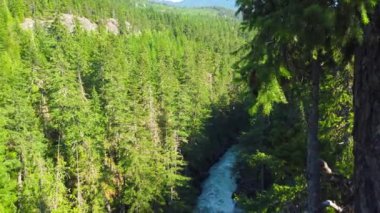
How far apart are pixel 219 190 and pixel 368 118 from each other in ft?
129

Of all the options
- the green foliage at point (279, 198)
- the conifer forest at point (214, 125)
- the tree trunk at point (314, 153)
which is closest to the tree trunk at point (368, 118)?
the conifer forest at point (214, 125)

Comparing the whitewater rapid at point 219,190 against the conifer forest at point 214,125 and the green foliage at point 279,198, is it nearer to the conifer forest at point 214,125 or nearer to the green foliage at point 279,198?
the conifer forest at point 214,125

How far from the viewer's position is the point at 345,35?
5223 mm

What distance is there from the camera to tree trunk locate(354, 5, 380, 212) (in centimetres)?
508

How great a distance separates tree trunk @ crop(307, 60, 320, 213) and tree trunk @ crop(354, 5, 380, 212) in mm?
1191

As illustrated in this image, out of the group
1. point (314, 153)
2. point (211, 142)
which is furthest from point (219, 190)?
point (314, 153)

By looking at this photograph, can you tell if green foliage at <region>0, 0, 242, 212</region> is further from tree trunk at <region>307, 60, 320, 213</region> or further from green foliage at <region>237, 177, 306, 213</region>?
tree trunk at <region>307, 60, 320, 213</region>

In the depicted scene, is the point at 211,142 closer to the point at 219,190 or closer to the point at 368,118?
the point at 219,190

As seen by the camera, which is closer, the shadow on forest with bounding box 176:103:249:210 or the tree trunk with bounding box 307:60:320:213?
the tree trunk with bounding box 307:60:320:213

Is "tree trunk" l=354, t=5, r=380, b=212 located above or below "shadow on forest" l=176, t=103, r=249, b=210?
below

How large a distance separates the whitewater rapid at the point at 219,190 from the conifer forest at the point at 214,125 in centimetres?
19

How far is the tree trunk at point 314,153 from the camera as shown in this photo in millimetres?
6613

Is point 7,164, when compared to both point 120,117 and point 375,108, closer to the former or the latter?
point 120,117

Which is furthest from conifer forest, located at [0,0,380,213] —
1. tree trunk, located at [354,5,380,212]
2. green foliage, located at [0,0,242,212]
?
green foliage, located at [0,0,242,212]
